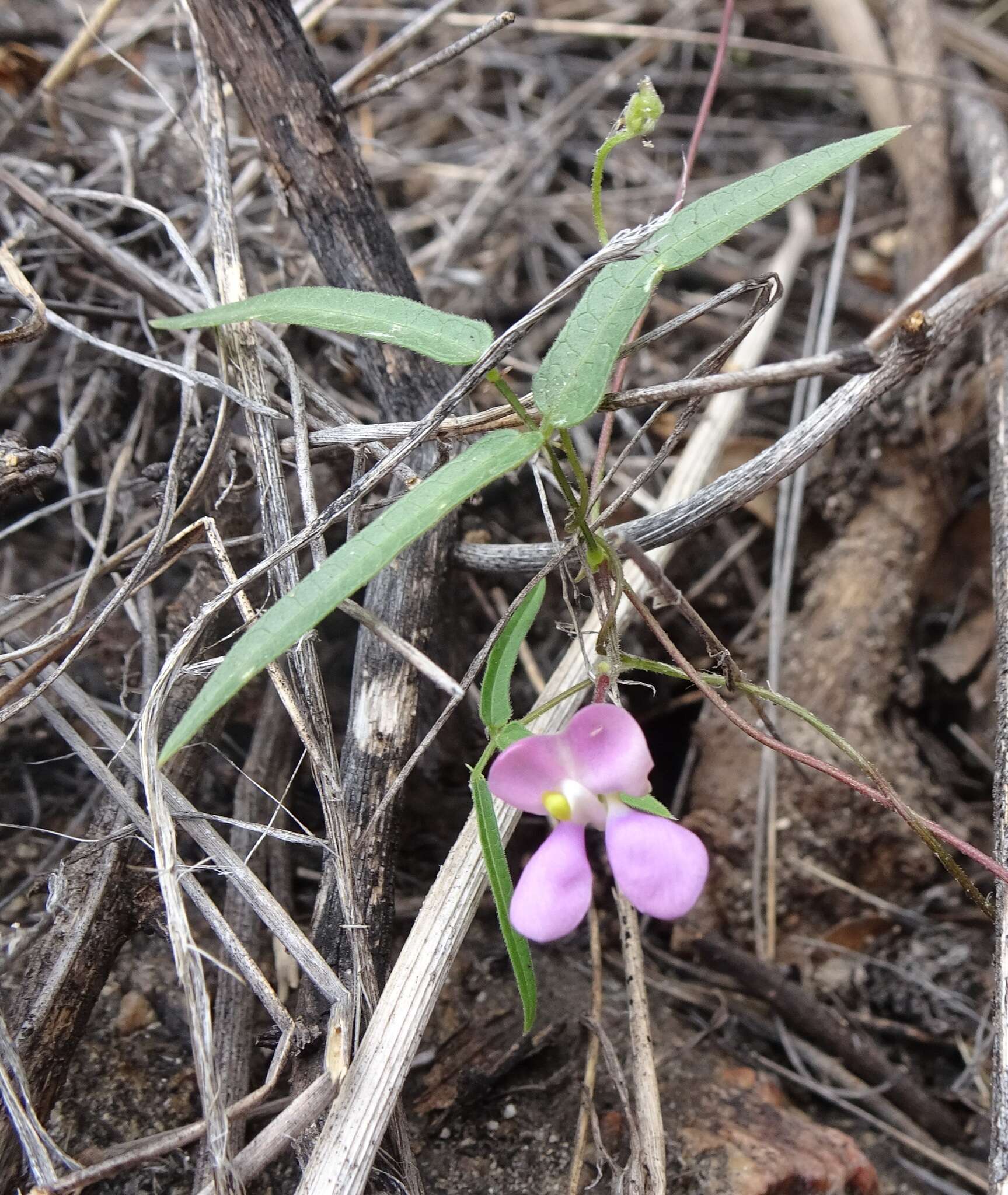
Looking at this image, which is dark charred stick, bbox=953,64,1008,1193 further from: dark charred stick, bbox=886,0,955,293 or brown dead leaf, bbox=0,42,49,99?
brown dead leaf, bbox=0,42,49,99

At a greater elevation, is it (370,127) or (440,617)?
(370,127)

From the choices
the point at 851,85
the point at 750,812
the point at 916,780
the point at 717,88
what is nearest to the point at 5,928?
the point at 750,812

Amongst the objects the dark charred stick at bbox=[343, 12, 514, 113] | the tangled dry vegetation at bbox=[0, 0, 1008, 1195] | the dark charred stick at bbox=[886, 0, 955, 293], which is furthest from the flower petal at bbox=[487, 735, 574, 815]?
the dark charred stick at bbox=[886, 0, 955, 293]

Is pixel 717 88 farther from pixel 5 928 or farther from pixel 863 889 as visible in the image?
pixel 5 928

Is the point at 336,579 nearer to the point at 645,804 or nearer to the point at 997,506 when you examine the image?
the point at 645,804

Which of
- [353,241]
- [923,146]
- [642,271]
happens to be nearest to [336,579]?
[642,271]

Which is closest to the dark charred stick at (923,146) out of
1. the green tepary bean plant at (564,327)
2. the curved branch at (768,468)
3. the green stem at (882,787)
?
the curved branch at (768,468)

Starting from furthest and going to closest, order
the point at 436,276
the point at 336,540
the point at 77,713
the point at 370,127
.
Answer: the point at 370,127 → the point at 436,276 → the point at 336,540 → the point at 77,713

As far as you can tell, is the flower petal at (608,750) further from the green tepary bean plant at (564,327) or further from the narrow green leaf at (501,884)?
the green tepary bean plant at (564,327)
